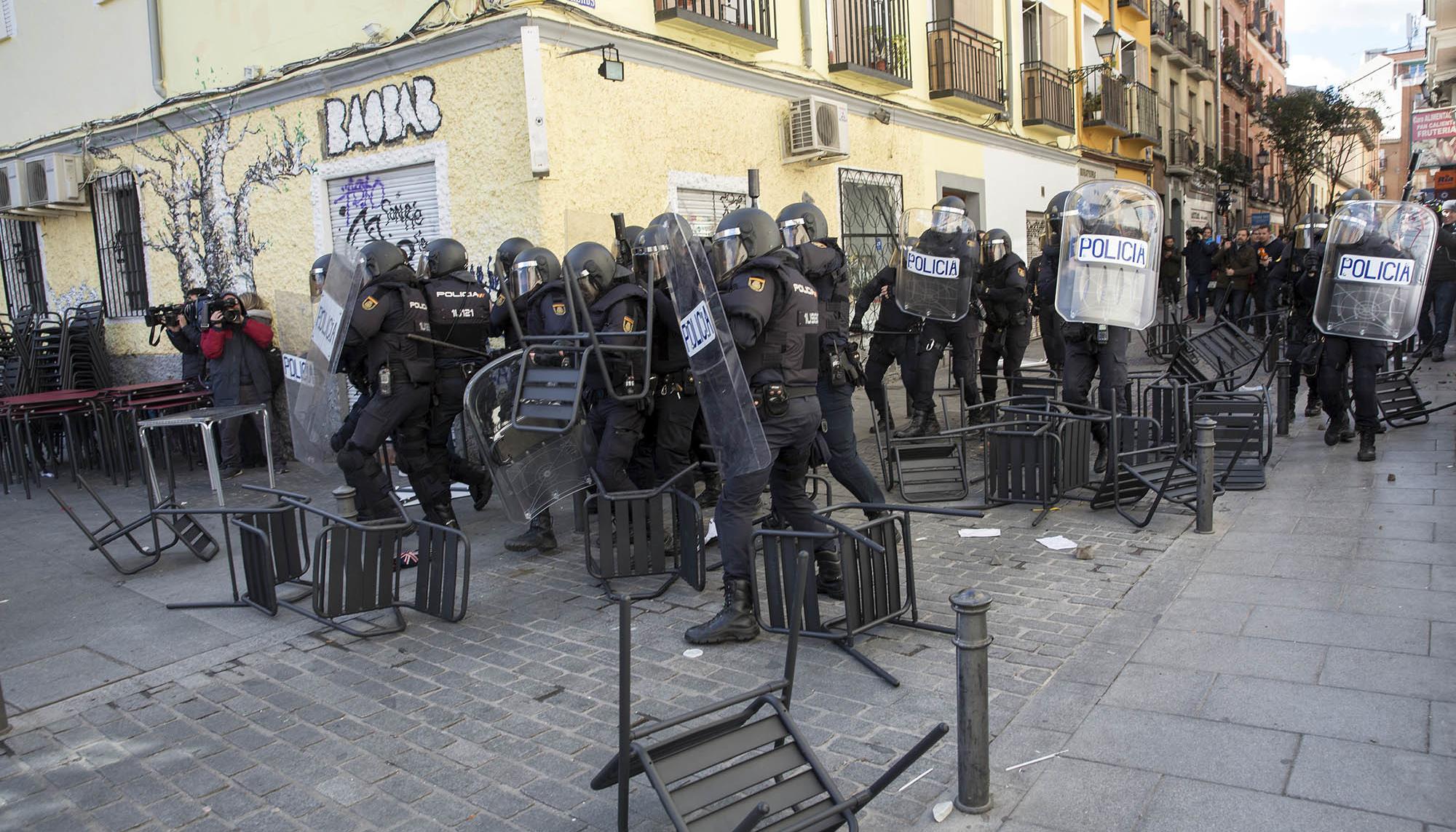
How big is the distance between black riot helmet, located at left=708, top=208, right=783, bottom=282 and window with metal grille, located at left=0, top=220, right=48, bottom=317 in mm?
12277

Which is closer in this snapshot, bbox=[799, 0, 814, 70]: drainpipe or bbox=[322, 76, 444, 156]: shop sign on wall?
bbox=[322, 76, 444, 156]: shop sign on wall

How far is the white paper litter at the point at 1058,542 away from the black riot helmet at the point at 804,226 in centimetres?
223

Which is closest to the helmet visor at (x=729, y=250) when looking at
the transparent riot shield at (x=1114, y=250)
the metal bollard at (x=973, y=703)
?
the metal bollard at (x=973, y=703)

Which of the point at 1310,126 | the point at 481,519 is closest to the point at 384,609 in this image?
the point at 481,519

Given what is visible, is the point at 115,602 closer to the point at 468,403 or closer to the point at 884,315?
the point at 468,403

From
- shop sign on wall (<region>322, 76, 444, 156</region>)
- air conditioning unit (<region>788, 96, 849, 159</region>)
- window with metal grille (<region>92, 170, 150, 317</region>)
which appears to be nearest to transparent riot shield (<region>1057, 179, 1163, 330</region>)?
air conditioning unit (<region>788, 96, 849, 159</region>)

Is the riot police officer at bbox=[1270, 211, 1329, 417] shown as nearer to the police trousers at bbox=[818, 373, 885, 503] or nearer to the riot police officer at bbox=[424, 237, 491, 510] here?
the police trousers at bbox=[818, 373, 885, 503]

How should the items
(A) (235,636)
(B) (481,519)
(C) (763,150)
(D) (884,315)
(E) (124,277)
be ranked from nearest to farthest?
(A) (235,636), (B) (481,519), (D) (884,315), (C) (763,150), (E) (124,277)

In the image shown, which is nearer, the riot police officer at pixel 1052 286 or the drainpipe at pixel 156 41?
the riot police officer at pixel 1052 286

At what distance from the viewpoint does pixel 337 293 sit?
5.50 meters

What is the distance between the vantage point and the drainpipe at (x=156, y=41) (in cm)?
1061

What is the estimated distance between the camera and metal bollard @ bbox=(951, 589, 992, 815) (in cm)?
279

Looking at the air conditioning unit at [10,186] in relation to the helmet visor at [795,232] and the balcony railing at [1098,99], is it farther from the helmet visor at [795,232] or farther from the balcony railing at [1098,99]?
the balcony railing at [1098,99]

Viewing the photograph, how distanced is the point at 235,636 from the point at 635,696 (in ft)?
7.29
